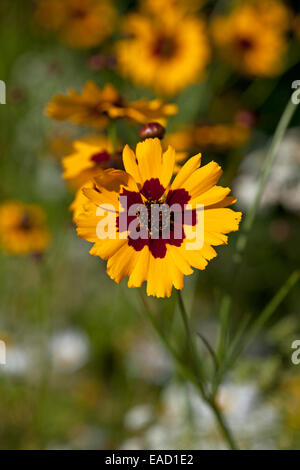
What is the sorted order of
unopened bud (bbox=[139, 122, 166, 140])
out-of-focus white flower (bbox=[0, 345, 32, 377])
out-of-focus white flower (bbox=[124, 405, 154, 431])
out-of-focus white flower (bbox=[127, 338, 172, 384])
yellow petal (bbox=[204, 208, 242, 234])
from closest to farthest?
yellow petal (bbox=[204, 208, 242, 234])
unopened bud (bbox=[139, 122, 166, 140])
out-of-focus white flower (bbox=[124, 405, 154, 431])
out-of-focus white flower (bbox=[0, 345, 32, 377])
out-of-focus white flower (bbox=[127, 338, 172, 384])

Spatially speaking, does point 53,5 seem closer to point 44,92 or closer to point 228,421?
point 44,92

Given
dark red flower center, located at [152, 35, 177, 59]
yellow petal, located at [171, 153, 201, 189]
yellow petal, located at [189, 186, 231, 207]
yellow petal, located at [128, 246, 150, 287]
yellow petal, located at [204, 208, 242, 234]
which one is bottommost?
yellow petal, located at [128, 246, 150, 287]

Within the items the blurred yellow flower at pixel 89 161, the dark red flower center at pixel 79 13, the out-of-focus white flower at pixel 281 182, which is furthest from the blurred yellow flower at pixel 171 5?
the blurred yellow flower at pixel 89 161

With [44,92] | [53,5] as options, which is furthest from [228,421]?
[53,5]

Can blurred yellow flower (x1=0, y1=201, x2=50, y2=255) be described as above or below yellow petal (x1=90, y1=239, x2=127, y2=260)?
above

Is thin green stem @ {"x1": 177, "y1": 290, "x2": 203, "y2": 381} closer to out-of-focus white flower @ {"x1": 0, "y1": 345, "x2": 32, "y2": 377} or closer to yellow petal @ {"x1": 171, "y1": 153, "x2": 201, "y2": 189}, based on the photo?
yellow petal @ {"x1": 171, "y1": 153, "x2": 201, "y2": 189}

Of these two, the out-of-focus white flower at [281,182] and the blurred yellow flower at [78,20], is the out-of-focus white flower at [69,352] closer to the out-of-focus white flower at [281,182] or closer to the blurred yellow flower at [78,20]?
the out-of-focus white flower at [281,182]

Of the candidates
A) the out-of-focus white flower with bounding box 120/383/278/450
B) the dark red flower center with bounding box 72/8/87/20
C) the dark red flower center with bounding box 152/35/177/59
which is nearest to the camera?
the out-of-focus white flower with bounding box 120/383/278/450

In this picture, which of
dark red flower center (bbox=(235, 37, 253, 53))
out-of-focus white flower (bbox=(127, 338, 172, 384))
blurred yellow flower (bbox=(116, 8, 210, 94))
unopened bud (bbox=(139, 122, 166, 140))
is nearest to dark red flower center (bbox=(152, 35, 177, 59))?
blurred yellow flower (bbox=(116, 8, 210, 94))
